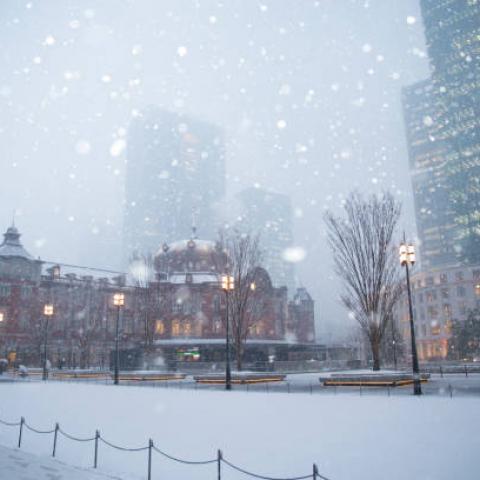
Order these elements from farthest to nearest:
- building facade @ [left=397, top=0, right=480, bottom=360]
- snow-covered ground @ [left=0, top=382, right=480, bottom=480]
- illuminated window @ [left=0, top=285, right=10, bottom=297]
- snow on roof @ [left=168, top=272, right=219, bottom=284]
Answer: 1. building facade @ [left=397, top=0, right=480, bottom=360]
2. snow on roof @ [left=168, top=272, right=219, bottom=284]
3. illuminated window @ [left=0, top=285, right=10, bottom=297]
4. snow-covered ground @ [left=0, top=382, right=480, bottom=480]

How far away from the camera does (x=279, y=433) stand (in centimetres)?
1376

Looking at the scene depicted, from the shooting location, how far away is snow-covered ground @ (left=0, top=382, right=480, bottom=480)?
10.5 metres

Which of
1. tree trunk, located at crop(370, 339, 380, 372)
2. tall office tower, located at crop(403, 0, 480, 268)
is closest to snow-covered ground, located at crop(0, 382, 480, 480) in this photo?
tree trunk, located at crop(370, 339, 380, 372)

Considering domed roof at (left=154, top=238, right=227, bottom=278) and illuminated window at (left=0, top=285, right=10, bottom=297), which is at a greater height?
domed roof at (left=154, top=238, right=227, bottom=278)

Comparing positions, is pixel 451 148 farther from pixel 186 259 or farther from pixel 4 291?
pixel 4 291

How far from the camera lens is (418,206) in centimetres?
19062

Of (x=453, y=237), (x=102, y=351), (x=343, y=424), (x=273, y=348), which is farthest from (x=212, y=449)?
(x=453, y=237)

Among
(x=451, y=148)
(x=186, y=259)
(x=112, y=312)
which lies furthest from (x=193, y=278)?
(x=451, y=148)

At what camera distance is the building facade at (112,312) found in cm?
6812

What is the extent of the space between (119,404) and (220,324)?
173 feet

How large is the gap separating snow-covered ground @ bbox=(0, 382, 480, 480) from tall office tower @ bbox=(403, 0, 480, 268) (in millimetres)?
144343

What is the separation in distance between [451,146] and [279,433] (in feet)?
564

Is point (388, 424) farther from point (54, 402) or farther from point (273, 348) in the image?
point (273, 348)

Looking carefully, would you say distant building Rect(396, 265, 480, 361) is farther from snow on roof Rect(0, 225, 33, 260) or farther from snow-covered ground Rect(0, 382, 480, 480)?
snow-covered ground Rect(0, 382, 480, 480)
